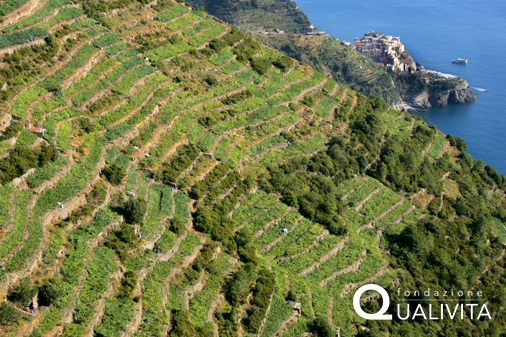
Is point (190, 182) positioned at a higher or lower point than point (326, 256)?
higher

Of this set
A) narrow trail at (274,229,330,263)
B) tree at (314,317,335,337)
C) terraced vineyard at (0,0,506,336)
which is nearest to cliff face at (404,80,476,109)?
terraced vineyard at (0,0,506,336)

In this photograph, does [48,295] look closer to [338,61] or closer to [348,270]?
[348,270]

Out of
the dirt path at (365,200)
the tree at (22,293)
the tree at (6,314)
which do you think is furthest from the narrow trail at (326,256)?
the tree at (6,314)

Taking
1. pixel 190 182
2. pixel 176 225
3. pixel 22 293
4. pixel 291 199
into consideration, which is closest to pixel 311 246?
pixel 291 199

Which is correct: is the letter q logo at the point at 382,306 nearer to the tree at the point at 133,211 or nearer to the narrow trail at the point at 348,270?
the narrow trail at the point at 348,270

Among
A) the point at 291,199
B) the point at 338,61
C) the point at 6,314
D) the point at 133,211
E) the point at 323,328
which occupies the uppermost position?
the point at 6,314

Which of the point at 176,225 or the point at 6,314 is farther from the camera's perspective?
the point at 176,225

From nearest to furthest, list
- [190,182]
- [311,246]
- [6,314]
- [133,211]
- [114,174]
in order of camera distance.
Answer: [6,314] < [133,211] < [114,174] < [190,182] < [311,246]
